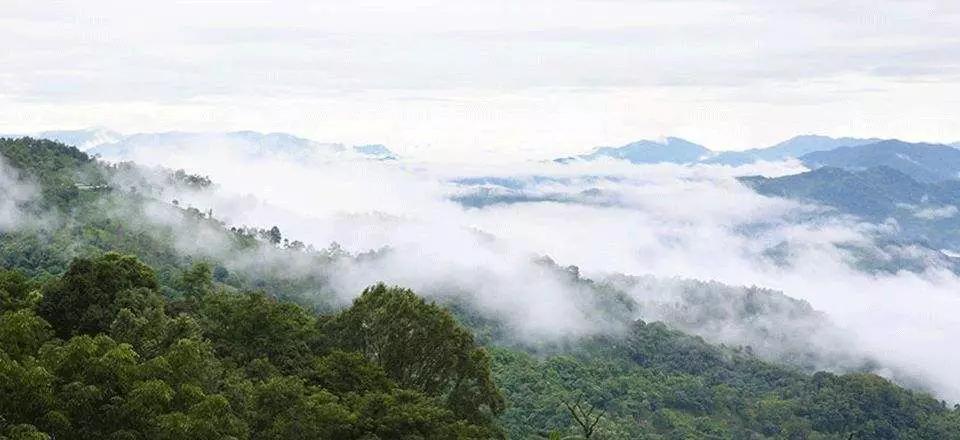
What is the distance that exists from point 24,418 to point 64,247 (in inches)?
3101

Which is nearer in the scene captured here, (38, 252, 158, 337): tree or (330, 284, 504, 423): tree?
(38, 252, 158, 337): tree

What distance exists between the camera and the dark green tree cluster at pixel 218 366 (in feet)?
76.5

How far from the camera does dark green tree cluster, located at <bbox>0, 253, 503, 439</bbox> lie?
23.3m

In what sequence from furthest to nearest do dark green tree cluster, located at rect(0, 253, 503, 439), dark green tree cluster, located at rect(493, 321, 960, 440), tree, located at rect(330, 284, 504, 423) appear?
dark green tree cluster, located at rect(493, 321, 960, 440)
tree, located at rect(330, 284, 504, 423)
dark green tree cluster, located at rect(0, 253, 503, 439)

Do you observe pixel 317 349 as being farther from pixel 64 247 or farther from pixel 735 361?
pixel 735 361

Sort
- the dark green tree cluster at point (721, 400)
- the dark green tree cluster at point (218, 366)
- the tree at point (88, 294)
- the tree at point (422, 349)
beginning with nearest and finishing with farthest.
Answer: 1. the dark green tree cluster at point (218, 366)
2. the tree at point (88, 294)
3. the tree at point (422, 349)
4. the dark green tree cluster at point (721, 400)

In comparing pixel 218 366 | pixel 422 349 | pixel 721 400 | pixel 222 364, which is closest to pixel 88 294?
pixel 222 364

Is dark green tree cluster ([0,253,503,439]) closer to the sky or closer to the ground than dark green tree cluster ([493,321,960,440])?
closer to the sky

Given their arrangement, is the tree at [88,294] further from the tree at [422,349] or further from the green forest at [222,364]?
the tree at [422,349]

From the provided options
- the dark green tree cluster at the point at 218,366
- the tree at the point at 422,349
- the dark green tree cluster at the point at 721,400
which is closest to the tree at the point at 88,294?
the dark green tree cluster at the point at 218,366

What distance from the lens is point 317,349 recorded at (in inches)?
1559

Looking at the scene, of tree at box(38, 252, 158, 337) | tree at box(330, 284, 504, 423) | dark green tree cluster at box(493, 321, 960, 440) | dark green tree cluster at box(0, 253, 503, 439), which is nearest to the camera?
dark green tree cluster at box(0, 253, 503, 439)

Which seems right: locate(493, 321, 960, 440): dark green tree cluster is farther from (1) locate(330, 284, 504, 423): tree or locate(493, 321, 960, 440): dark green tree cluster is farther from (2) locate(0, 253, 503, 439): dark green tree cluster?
(2) locate(0, 253, 503, 439): dark green tree cluster

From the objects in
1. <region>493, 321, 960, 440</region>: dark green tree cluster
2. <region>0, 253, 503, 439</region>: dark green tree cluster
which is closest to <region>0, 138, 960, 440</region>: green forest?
<region>0, 253, 503, 439</region>: dark green tree cluster
